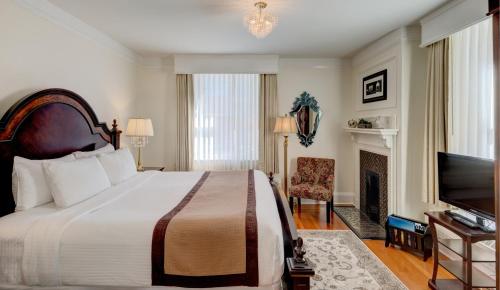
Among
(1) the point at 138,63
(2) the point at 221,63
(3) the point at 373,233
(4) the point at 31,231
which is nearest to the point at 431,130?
(3) the point at 373,233

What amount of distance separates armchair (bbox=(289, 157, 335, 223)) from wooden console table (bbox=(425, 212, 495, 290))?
1822mm

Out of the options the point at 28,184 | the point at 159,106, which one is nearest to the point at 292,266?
the point at 28,184

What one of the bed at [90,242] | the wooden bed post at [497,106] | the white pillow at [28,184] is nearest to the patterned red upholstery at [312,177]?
the bed at [90,242]

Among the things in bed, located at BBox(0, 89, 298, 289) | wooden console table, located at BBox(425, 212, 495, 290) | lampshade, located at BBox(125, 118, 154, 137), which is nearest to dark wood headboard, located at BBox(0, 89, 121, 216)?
bed, located at BBox(0, 89, 298, 289)

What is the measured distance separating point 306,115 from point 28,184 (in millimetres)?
4124

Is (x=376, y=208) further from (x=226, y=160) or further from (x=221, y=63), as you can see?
(x=221, y=63)

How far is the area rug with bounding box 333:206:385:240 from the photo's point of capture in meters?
3.67

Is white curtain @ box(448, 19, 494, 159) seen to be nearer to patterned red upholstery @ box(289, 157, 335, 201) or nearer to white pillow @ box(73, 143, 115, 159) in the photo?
patterned red upholstery @ box(289, 157, 335, 201)

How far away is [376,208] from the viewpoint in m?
4.27

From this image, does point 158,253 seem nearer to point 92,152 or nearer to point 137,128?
point 92,152

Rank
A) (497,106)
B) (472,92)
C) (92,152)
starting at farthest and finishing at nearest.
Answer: (92,152) < (472,92) < (497,106)

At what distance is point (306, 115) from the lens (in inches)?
202

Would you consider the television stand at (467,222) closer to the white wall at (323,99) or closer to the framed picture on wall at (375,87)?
the framed picture on wall at (375,87)

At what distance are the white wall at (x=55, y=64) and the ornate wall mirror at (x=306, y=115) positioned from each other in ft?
9.66
